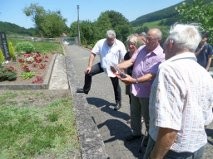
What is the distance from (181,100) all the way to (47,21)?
7605cm

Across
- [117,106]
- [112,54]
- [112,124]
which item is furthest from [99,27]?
[112,124]

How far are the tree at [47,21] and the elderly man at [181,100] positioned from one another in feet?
246

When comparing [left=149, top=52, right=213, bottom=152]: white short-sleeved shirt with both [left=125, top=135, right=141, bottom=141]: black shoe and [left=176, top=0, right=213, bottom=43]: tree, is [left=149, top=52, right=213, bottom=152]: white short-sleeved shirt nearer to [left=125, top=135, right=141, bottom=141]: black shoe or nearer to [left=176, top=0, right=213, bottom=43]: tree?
[left=125, top=135, right=141, bottom=141]: black shoe

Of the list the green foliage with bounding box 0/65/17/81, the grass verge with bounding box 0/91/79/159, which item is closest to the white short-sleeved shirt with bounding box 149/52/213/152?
the grass verge with bounding box 0/91/79/159

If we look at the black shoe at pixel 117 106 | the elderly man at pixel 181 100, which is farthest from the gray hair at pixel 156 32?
the black shoe at pixel 117 106

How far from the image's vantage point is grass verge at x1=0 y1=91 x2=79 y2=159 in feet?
16.4

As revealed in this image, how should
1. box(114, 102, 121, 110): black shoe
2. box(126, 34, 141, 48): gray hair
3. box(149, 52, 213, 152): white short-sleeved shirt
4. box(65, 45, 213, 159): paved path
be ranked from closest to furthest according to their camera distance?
box(149, 52, 213, 152): white short-sleeved shirt
box(65, 45, 213, 159): paved path
box(126, 34, 141, 48): gray hair
box(114, 102, 121, 110): black shoe

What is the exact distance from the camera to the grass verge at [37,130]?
5.01 meters

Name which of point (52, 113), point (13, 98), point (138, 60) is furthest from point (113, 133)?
point (13, 98)

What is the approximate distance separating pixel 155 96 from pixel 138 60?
275 centimetres

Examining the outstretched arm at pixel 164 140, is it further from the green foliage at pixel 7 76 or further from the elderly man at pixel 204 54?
the green foliage at pixel 7 76

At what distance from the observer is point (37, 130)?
234 inches

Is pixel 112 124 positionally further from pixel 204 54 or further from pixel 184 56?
pixel 184 56

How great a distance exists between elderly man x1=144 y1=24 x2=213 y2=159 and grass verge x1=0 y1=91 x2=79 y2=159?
2.48 metres
